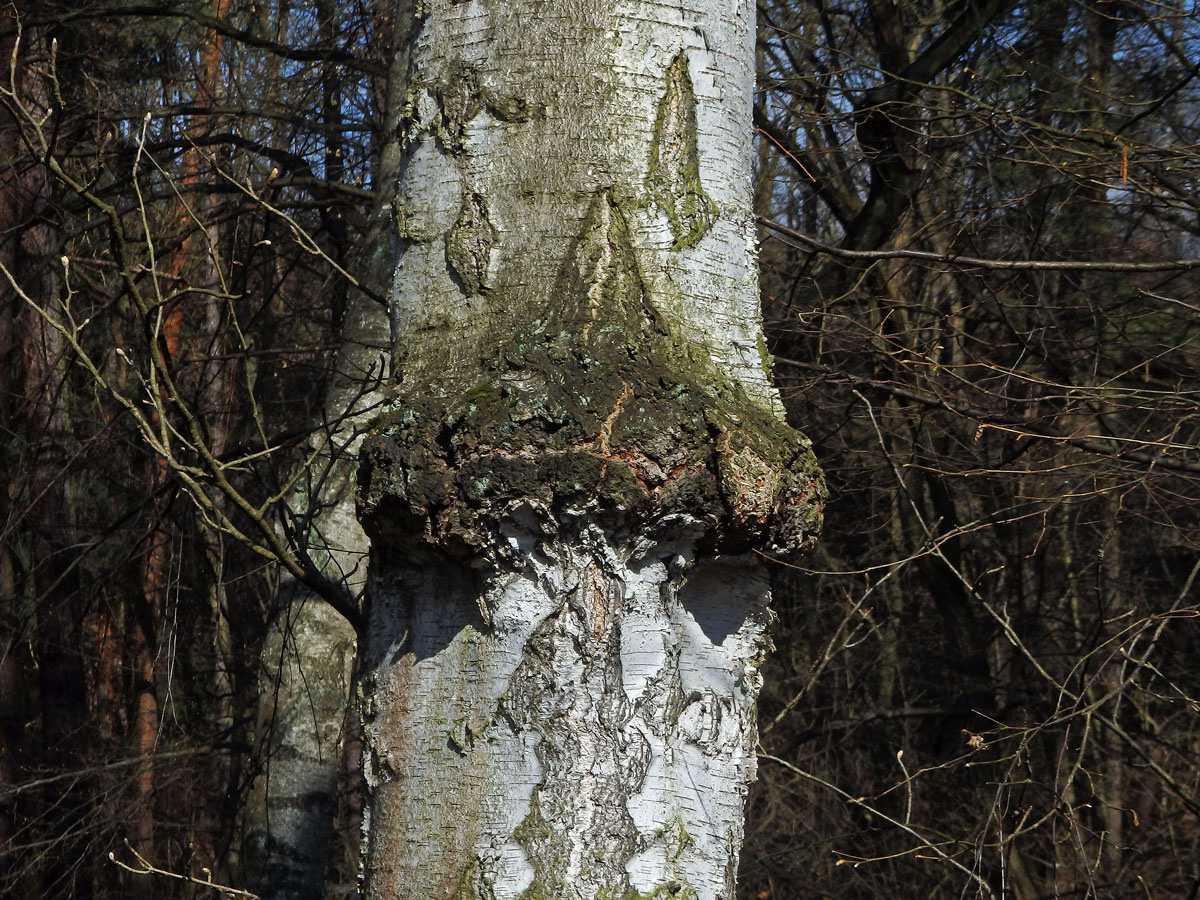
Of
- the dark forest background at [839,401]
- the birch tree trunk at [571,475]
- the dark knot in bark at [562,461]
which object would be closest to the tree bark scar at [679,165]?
the birch tree trunk at [571,475]

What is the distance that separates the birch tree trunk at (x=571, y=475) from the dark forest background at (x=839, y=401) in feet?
8.10

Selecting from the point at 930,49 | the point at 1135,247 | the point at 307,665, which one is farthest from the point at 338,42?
the point at 1135,247

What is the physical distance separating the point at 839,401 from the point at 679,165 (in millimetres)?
4095

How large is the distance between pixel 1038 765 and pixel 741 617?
200 inches

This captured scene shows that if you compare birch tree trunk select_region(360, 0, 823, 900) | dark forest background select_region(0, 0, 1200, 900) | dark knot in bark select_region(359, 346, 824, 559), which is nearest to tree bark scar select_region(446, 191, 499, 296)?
birch tree trunk select_region(360, 0, 823, 900)

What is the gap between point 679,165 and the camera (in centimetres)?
125

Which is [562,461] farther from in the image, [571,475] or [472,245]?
[472,245]

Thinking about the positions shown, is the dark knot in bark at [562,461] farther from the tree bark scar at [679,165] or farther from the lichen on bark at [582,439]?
the tree bark scar at [679,165]

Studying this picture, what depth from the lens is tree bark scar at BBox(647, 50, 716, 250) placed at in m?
1.23

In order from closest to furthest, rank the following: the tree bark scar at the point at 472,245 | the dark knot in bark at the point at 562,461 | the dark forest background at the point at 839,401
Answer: the dark knot in bark at the point at 562,461
the tree bark scar at the point at 472,245
the dark forest background at the point at 839,401

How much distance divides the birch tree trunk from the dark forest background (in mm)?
2470

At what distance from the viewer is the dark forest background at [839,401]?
14.3 feet

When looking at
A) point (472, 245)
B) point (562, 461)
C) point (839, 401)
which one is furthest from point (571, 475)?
point (839, 401)

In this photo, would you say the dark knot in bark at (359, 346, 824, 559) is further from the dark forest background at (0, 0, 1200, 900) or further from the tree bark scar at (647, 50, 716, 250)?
the dark forest background at (0, 0, 1200, 900)
